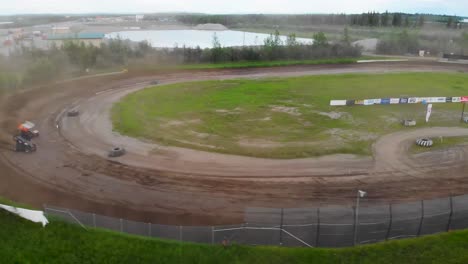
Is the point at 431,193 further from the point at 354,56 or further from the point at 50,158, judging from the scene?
the point at 354,56

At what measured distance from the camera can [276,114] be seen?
1582 inches

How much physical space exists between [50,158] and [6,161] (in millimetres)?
2882

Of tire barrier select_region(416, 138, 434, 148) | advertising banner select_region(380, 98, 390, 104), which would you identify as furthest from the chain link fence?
advertising banner select_region(380, 98, 390, 104)

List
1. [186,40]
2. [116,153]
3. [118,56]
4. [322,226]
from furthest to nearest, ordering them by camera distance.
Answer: [186,40] < [118,56] < [116,153] < [322,226]

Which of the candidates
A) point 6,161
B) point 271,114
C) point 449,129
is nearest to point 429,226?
point 449,129

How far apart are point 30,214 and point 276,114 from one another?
83.5 ft

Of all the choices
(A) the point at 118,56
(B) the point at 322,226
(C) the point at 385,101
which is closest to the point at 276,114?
(C) the point at 385,101

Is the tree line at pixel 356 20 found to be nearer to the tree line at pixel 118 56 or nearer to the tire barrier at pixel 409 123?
the tree line at pixel 118 56

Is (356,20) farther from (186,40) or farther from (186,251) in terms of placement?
(186,251)

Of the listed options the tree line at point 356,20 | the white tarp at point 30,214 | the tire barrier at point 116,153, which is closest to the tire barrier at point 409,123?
the tire barrier at point 116,153

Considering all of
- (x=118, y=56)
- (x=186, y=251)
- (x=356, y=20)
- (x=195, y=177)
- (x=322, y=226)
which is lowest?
(x=186, y=251)

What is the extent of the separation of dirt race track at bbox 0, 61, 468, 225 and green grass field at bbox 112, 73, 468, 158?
6.02 feet

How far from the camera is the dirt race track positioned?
2250 cm

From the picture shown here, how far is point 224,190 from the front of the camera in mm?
24047
